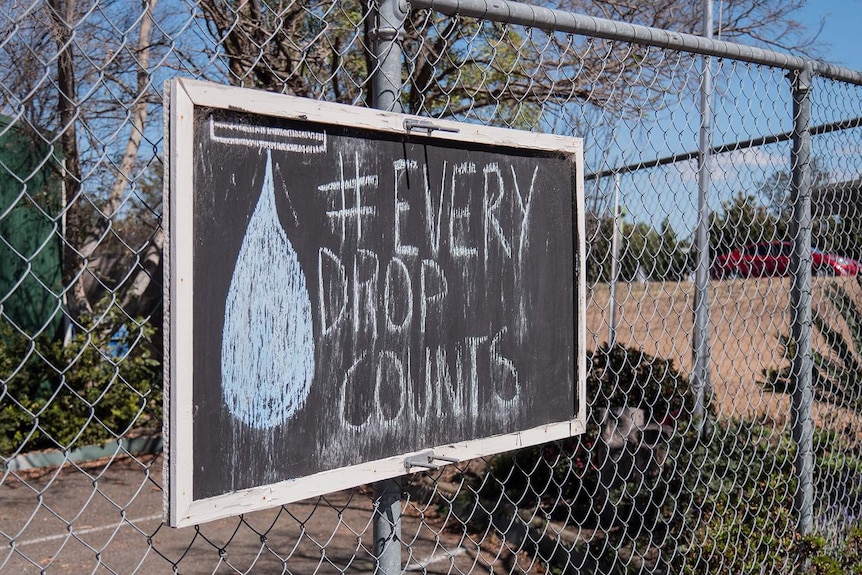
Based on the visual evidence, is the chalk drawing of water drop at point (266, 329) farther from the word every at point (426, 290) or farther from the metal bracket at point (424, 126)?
the metal bracket at point (424, 126)

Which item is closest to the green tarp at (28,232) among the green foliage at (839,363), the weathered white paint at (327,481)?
the green foliage at (839,363)

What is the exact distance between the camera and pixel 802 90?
331cm

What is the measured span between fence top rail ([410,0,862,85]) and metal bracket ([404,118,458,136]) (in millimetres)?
347

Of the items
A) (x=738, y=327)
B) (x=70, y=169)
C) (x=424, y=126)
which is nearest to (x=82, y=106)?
(x=70, y=169)

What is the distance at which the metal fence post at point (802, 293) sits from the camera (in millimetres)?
3273

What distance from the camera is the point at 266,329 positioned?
1637 mm

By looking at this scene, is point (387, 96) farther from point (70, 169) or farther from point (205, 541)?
point (70, 169)

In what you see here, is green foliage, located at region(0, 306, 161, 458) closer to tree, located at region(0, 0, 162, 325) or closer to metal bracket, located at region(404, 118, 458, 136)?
tree, located at region(0, 0, 162, 325)

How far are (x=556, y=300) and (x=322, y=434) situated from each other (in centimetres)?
89

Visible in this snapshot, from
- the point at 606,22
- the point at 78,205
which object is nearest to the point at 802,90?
the point at 606,22

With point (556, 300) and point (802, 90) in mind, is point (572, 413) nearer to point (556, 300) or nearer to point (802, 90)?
point (556, 300)

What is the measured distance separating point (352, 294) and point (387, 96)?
52 centimetres

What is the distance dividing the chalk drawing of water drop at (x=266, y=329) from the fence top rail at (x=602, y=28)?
809 mm

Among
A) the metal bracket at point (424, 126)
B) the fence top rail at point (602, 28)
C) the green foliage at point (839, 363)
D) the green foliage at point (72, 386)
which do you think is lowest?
the green foliage at point (72, 386)
